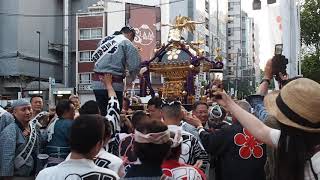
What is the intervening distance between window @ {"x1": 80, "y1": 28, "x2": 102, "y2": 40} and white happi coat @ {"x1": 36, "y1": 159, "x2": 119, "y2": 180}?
45.4 meters

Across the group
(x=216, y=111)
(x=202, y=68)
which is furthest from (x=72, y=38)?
(x=216, y=111)

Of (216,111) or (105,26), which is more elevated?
(105,26)

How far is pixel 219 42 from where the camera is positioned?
80000 mm

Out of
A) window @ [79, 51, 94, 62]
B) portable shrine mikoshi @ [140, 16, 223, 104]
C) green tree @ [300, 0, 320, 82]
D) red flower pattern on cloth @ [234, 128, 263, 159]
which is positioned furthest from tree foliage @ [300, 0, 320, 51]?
window @ [79, 51, 94, 62]

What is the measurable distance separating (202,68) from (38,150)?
7.23 metres

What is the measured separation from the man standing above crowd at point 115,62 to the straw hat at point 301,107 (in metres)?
3.08

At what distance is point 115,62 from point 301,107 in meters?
3.20

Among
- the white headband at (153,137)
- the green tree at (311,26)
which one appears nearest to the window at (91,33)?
the green tree at (311,26)

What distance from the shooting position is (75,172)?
2.94 metres

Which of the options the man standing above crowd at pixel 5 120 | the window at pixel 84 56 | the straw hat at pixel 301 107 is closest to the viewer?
the straw hat at pixel 301 107

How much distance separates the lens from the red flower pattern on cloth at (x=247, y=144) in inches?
185

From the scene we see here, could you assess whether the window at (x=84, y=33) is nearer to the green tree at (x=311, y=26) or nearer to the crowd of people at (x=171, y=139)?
the green tree at (x=311, y=26)

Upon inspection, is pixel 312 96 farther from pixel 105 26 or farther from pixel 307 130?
pixel 105 26

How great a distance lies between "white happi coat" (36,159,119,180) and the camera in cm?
293
